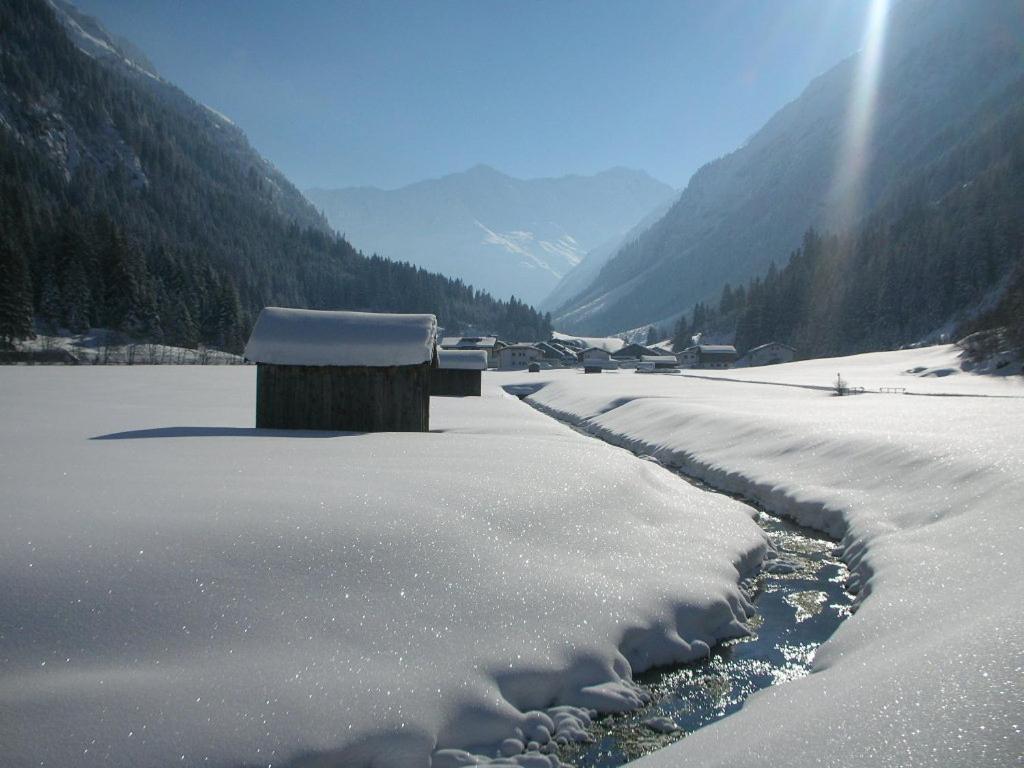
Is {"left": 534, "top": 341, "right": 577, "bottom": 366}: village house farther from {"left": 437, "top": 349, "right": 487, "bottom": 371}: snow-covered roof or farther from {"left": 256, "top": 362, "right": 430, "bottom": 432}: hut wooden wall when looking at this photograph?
{"left": 256, "top": 362, "right": 430, "bottom": 432}: hut wooden wall

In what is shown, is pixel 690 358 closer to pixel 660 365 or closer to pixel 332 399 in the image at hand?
pixel 660 365

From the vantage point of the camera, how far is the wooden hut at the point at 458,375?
41.5 meters

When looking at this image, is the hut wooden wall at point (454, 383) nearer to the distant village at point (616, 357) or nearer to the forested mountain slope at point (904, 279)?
the distant village at point (616, 357)

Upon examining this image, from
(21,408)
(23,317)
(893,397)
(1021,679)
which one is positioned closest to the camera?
(1021,679)

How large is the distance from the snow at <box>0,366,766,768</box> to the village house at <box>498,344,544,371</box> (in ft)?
343

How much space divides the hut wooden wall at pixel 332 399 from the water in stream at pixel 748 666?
40.2 feet

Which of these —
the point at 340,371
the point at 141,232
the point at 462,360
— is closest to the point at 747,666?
the point at 340,371

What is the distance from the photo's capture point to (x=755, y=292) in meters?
121

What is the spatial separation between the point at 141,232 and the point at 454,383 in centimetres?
12550

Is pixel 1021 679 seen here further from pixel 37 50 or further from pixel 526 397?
pixel 37 50

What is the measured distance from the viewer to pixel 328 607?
246 inches

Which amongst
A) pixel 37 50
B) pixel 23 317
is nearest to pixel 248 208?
pixel 37 50

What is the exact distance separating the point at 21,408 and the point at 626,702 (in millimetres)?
25165

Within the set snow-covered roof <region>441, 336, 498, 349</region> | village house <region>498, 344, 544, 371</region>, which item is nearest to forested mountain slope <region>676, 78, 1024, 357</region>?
village house <region>498, 344, 544, 371</region>
